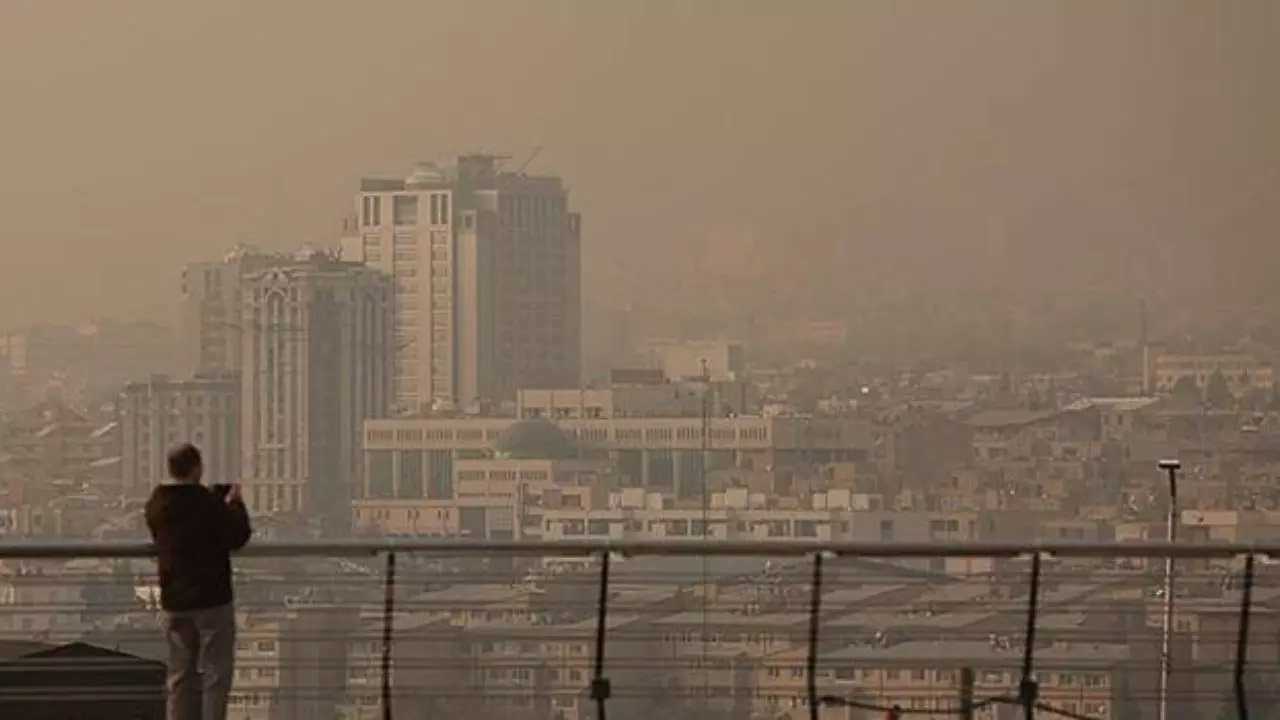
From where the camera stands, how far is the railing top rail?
7.55 metres

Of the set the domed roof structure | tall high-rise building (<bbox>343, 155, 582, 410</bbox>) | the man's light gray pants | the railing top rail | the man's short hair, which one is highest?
tall high-rise building (<bbox>343, 155, 582, 410</bbox>)

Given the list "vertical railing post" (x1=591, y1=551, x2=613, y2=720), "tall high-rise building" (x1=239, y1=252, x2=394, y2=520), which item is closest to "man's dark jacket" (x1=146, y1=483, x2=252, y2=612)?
"vertical railing post" (x1=591, y1=551, x2=613, y2=720)

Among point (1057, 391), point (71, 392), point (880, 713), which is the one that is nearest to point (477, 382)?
point (71, 392)

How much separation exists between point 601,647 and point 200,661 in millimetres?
1226

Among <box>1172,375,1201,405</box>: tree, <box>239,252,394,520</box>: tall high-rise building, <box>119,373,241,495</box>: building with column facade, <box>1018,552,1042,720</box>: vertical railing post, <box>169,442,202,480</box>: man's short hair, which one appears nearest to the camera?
<box>169,442,202,480</box>: man's short hair

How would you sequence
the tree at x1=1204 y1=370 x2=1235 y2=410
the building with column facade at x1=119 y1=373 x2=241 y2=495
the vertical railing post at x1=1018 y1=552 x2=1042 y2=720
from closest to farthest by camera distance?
1. the vertical railing post at x1=1018 y1=552 x2=1042 y2=720
2. the building with column facade at x1=119 y1=373 x2=241 y2=495
3. the tree at x1=1204 y1=370 x2=1235 y2=410

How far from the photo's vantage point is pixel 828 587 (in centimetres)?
830

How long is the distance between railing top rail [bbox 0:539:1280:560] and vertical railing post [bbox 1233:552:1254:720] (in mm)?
85

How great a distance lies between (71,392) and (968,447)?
13.1m

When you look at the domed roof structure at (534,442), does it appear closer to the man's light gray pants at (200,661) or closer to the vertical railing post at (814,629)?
the vertical railing post at (814,629)

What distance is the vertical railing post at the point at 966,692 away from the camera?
7957mm

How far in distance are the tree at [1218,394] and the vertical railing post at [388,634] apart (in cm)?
3117

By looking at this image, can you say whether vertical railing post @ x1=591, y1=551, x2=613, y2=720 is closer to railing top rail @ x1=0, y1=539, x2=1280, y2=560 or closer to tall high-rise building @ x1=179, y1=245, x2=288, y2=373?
railing top rail @ x1=0, y1=539, x2=1280, y2=560

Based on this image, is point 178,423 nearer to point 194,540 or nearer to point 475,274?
point 475,274
